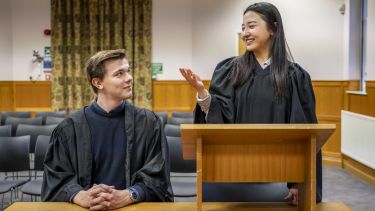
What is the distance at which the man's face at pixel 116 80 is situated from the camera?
7.73ft

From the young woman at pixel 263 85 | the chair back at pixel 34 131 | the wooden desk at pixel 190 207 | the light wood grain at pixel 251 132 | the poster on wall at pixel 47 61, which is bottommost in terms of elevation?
the chair back at pixel 34 131

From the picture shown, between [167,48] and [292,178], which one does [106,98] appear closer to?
[292,178]

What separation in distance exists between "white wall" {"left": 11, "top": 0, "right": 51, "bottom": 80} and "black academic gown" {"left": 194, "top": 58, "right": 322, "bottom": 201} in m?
9.13

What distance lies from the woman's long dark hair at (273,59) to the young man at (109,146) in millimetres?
542

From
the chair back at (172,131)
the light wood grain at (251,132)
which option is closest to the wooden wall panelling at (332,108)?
the chair back at (172,131)

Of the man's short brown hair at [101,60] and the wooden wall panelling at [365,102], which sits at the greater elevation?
the man's short brown hair at [101,60]

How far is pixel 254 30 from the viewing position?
7.27 feet

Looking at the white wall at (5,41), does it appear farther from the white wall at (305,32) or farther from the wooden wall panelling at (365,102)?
the wooden wall panelling at (365,102)

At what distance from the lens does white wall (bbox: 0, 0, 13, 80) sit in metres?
10.3

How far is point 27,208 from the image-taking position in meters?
1.92

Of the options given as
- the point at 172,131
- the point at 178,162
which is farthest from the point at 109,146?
the point at 172,131

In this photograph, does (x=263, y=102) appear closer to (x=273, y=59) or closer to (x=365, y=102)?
(x=273, y=59)

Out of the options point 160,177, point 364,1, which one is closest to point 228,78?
point 160,177

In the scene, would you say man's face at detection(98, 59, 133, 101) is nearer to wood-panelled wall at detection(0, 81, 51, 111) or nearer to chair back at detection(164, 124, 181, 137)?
chair back at detection(164, 124, 181, 137)
